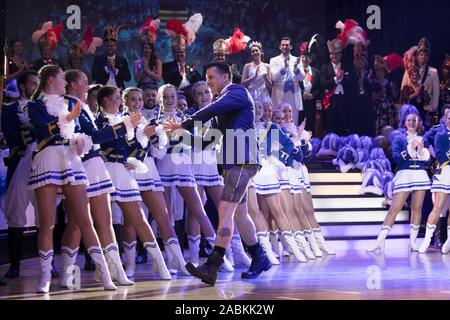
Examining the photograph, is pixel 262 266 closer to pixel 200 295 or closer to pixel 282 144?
pixel 200 295

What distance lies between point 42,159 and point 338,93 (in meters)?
6.96

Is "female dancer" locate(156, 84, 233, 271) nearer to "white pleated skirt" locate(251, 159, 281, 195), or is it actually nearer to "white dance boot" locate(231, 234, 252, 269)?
"white dance boot" locate(231, 234, 252, 269)

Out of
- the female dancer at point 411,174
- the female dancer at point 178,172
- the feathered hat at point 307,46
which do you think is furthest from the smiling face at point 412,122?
the female dancer at point 178,172

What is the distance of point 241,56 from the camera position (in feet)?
46.3

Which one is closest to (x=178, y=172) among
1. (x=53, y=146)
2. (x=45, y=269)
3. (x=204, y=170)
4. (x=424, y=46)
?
(x=204, y=170)

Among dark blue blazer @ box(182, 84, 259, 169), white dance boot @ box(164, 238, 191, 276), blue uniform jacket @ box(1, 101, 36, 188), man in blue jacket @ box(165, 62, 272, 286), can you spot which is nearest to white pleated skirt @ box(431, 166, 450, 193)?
man in blue jacket @ box(165, 62, 272, 286)

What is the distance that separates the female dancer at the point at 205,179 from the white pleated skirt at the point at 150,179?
23.4 inches

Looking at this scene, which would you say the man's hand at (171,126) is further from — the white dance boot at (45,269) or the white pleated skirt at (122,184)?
the white dance boot at (45,269)

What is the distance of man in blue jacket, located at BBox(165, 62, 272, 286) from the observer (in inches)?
262

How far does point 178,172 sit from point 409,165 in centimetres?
348

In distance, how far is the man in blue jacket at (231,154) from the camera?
666cm

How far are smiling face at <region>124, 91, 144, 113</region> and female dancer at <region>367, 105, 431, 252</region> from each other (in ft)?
12.4
